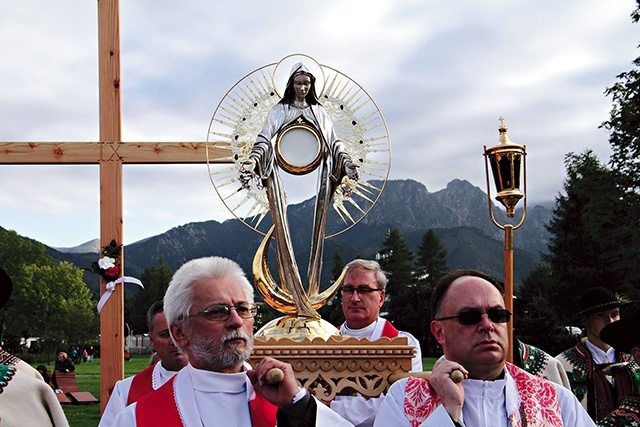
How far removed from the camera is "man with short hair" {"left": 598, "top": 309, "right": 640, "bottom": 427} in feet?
11.9

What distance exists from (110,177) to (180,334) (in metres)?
4.70

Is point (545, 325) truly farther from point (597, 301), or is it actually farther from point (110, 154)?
point (110, 154)

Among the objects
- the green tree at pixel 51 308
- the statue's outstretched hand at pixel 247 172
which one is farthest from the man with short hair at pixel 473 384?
the green tree at pixel 51 308

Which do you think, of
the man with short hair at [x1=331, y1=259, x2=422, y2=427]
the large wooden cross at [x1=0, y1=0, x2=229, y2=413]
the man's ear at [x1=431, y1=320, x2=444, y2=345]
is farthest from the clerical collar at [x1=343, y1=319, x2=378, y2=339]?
the large wooden cross at [x1=0, y1=0, x2=229, y2=413]

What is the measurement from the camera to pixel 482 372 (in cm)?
280

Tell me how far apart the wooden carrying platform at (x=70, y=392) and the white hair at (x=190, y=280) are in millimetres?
13509

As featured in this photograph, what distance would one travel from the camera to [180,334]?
2693mm

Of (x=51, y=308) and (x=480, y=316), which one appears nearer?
(x=480, y=316)

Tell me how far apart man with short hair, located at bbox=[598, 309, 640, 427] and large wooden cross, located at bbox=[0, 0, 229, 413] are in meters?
4.22

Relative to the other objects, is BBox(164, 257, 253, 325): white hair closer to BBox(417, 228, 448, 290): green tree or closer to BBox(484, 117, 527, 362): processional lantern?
BBox(484, 117, 527, 362): processional lantern

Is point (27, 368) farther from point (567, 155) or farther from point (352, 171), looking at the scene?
point (567, 155)

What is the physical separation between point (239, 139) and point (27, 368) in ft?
6.57

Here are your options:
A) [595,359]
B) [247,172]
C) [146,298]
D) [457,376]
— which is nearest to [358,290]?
[247,172]

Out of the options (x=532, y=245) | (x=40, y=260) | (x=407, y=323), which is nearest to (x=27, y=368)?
(x=407, y=323)
